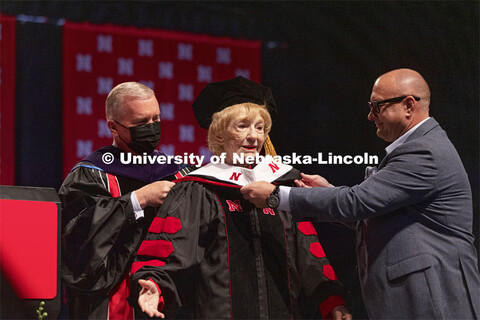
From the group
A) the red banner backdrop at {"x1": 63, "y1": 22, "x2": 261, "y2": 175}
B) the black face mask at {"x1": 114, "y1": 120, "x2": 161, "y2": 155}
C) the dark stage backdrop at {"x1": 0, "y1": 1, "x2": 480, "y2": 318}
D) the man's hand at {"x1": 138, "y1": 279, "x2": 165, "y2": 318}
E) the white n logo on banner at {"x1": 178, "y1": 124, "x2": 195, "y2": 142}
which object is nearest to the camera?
the man's hand at {"x1": 138, "y1": 279, "x2": 165, "y2": 318}

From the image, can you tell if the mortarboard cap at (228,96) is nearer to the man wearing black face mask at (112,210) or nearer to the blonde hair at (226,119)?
the blonde hair at (226,119)

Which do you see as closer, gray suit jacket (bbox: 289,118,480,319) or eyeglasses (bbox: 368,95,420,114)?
gray suit jacket (bbox: 289,118,480,319)

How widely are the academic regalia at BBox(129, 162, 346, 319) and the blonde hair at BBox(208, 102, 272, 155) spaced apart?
130mm

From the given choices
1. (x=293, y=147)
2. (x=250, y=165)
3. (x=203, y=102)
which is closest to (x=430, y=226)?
(x=250, y=165)

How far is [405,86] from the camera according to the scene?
342 centimetres

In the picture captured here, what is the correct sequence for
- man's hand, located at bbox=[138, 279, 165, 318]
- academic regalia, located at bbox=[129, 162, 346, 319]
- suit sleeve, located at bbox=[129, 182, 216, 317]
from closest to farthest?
man's hand, located at bbox=[138, 279, 165, 318], suit sleeve, located at bbox=[129, 182, 216, 317], academic regalia, located at bbox=[129, 162, 346, 319]

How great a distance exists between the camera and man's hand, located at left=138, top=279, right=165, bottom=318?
2.99 meters

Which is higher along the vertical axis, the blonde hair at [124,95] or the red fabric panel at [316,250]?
the blonde hair at [124,95]

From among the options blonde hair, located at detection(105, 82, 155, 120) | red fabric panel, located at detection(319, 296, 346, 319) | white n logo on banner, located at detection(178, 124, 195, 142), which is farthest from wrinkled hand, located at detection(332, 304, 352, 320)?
white n logo on banner, located at detection(178, 124, 195, 142)

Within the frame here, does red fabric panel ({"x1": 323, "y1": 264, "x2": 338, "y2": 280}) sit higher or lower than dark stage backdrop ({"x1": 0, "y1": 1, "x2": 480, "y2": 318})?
lower

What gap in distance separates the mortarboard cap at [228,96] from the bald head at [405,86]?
0.60m

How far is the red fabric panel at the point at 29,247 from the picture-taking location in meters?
3.20

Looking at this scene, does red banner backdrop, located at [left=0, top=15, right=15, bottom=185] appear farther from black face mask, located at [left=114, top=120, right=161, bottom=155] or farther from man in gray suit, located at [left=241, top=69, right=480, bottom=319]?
man in gray suit, located at [left=241, top=69, right=480, bottom=319]

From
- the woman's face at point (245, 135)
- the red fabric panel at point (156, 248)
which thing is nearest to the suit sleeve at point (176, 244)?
the red fabric panel at point (156, 248)
